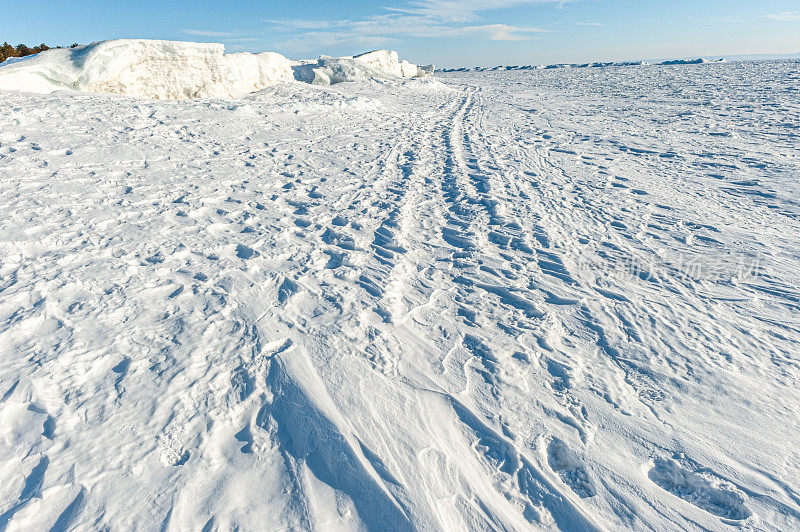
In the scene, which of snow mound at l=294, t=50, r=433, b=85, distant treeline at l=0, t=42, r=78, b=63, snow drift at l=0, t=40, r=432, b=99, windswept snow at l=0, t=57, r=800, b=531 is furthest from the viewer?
snow mound at l=294, t=50, r=433, b=85

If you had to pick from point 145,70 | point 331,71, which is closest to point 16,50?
point 145,70

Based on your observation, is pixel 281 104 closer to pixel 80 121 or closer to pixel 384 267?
pixel 80 121

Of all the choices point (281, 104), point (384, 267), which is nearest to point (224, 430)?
point (384, 267)

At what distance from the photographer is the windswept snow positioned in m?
1.74

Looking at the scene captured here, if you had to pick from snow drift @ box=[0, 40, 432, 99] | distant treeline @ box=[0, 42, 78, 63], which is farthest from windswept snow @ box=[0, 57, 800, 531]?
distant treeline @ box=[0, 42, 78, 63]

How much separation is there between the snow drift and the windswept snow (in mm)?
4734

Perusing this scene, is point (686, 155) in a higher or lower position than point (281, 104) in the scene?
lower

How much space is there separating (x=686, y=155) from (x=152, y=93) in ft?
41.4

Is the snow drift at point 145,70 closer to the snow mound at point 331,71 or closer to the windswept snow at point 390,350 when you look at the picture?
the windswept snow at point 390,350

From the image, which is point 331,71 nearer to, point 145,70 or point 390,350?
point 145,70

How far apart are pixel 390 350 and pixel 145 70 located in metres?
11.9

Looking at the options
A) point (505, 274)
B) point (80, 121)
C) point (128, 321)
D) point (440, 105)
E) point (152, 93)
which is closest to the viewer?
point (128, 321)

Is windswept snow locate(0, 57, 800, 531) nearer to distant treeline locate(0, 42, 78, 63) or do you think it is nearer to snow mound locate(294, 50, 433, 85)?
distant treeline locate(0, 42, 78, 63)

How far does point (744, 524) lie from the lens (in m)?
1.67
